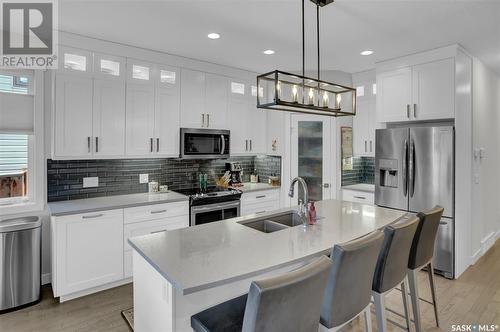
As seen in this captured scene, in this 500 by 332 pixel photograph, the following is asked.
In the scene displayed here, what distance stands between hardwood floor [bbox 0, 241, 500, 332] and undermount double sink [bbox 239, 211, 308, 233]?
3.38ft

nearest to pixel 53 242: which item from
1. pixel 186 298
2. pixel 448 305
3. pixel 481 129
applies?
pixel 186 298

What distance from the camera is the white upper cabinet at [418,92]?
3547 millimetres

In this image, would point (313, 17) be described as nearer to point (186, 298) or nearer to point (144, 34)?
point (144, 34)

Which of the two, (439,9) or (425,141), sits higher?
(439,9)

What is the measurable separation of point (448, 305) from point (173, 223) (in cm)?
304

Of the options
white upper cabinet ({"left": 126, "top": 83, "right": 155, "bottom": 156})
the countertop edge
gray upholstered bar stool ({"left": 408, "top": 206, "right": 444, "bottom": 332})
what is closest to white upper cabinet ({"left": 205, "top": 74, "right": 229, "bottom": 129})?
white upper cabinet ({"left": 126, "top": 83, "right": 155, "bottom": 156})

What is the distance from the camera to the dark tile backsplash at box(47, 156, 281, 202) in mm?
3451

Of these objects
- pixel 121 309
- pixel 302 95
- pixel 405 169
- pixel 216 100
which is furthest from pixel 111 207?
pixel 405 169

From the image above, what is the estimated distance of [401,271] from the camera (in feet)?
6.93

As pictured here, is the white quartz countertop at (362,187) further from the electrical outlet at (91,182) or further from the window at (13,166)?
the window at (13,166)

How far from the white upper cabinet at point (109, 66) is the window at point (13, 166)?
1.08m

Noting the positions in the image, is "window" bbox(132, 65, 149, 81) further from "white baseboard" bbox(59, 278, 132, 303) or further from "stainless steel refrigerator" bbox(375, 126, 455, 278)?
"stainless steel refrigerator" bbox(375, 126, 455, 278)

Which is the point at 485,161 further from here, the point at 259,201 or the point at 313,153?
the point at 259,201

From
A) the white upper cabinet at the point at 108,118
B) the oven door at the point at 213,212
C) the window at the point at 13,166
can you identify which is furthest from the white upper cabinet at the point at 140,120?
the window at the point at 13,166
